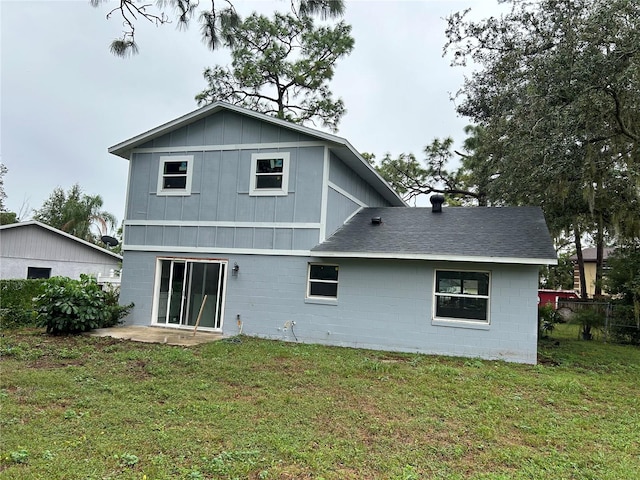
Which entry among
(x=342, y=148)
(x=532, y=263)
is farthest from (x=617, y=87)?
(x=342, y=148)

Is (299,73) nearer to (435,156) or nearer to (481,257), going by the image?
(435,156)

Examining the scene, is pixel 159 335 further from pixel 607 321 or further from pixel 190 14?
pixel 607 321

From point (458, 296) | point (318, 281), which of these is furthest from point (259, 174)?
point (458, 296)

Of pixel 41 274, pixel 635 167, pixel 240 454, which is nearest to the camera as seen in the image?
pixel 240 454

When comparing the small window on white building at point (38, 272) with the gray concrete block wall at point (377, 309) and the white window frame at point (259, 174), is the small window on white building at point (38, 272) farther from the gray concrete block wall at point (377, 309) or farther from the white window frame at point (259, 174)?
the white window frame at point (259, 174)

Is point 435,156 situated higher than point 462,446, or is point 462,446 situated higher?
point 435,156

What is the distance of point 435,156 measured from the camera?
74.5 ft

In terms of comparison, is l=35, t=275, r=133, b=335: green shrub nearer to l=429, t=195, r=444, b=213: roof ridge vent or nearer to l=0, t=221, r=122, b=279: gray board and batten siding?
l=0, t=221, r=122, b=279: gray board and batten siding

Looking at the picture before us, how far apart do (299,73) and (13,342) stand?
16991mm

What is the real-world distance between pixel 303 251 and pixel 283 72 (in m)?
14.0

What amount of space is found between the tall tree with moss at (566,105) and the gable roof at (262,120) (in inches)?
154

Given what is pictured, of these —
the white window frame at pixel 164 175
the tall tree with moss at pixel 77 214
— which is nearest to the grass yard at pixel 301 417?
the white window frame at pixel 164 175

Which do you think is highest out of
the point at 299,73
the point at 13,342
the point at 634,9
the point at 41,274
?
the point at 299,73

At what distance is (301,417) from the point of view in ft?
15.9
